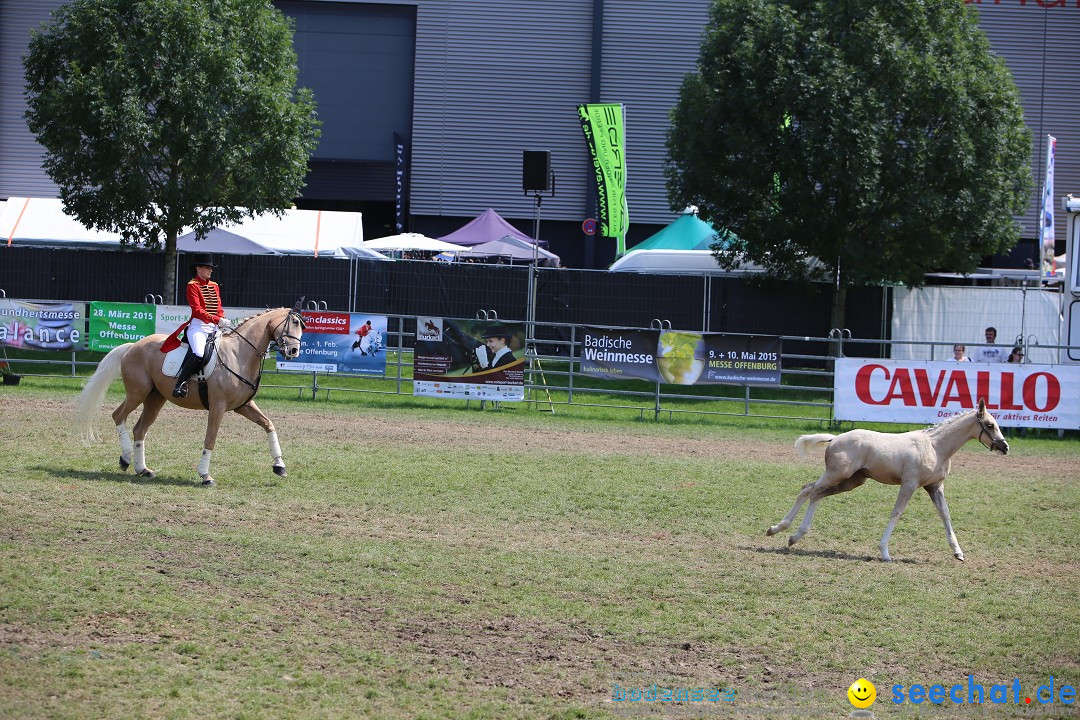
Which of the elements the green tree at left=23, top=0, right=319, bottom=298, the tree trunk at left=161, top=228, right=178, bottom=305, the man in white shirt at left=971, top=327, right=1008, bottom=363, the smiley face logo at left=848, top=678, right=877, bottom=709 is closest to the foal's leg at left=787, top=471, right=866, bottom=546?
the smiley face logo at left=848, top=678, right=877, bottom=709

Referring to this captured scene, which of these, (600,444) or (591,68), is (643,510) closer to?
(600,444)

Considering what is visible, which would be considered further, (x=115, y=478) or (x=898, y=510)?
(x=115, y=478)

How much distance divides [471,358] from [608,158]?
1156 cm

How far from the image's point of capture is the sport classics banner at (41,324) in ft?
70.2

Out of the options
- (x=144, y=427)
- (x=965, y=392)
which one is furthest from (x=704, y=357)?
(x=144, y=427)

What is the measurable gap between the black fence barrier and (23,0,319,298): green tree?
1.68 meters

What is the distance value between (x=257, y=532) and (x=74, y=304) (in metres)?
13.7

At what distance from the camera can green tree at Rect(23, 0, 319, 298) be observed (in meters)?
23.2

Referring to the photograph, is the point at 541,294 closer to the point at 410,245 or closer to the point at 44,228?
the point at 410,245

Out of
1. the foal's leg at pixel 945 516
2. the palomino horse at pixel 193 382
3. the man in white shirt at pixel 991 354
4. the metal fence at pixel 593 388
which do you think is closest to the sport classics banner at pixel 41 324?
the metal fence at pixel 593 388

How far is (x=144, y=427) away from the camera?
12172 mm

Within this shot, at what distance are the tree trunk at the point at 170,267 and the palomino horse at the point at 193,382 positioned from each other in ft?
43.3

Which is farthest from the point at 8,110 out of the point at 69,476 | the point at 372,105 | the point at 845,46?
the point at 69,476

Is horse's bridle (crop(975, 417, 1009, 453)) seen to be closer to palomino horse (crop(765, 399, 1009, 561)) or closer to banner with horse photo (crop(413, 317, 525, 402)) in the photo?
palomino horse (crop(765, 399, 1009, 561))
